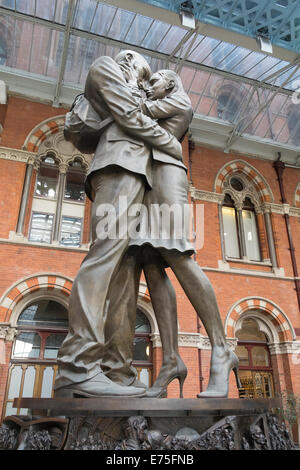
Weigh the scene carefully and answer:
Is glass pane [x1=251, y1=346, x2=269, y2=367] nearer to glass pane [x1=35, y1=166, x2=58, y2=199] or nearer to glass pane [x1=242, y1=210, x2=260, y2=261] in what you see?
glass pane [x1=242, y1=210, x2=260, y2=261]

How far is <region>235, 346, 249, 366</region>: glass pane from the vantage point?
400 inches

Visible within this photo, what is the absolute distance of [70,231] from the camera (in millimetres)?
9469

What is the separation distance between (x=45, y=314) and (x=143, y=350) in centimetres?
245

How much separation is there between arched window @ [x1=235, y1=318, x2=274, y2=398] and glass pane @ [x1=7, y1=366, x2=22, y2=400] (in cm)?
553

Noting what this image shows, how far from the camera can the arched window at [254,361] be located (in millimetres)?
9992

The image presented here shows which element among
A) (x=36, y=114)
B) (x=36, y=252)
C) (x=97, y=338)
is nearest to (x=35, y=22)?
(x=36, y=114)

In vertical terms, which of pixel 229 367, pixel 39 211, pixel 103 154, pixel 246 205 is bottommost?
pixel 229 367

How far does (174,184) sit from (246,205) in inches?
399

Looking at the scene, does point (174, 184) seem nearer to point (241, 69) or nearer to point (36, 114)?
point (36, 114)

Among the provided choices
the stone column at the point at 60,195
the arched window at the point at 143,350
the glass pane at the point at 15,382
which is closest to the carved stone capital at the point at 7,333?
the glass pane at the point at 15,382

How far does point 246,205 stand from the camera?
12.0 meters

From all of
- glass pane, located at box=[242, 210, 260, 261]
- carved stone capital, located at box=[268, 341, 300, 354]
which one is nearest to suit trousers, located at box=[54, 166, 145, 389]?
carved stone capital, located at box=[268, 341, 300, 354]

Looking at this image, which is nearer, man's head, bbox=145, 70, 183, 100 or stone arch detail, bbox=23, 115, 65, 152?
man's head, bbox=145, 70, 183, 100

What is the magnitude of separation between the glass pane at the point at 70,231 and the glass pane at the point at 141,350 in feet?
9.22
